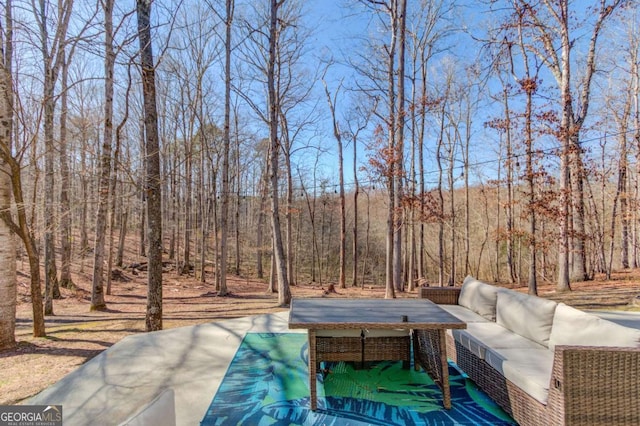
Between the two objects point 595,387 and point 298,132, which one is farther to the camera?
point 298,132

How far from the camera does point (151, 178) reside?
3891 millimetres

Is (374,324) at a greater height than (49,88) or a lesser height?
lesser

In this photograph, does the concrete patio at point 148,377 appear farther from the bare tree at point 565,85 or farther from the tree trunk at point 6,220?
the bare tree at point 565,85

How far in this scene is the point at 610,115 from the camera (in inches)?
484

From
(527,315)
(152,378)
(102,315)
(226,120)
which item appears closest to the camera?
(152,378)

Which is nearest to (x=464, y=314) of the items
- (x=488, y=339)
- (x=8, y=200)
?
(x=488, y=339)

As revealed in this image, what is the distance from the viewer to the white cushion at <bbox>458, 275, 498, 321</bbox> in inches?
133

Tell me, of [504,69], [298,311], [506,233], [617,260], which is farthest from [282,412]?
[617,260]

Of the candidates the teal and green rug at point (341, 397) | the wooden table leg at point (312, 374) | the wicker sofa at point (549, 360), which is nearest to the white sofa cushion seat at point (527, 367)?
the wicker sofa at point (549, 360)

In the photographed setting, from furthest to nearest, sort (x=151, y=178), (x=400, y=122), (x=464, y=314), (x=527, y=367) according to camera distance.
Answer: (x=400, y=122) → (x=151, y=178) → (x=464, y=314) → (x=527, y=367)

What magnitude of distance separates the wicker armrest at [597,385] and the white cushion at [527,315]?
33.7 inches

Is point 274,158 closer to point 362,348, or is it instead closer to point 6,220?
point 6,220

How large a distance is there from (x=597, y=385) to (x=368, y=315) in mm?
1280

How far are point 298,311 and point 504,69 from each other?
9.96 m
